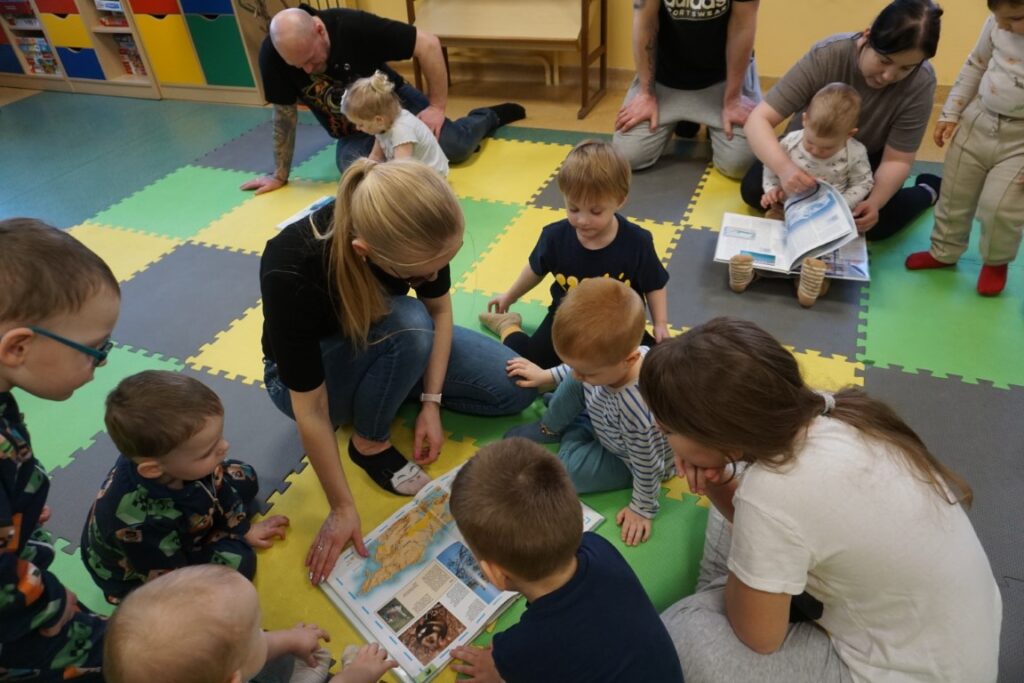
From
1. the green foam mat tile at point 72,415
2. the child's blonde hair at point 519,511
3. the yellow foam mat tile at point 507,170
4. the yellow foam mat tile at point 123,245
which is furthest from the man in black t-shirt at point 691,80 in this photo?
the child's blonde hair at point 519,511

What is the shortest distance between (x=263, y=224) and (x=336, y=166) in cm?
71

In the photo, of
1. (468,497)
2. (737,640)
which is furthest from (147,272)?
(737,640)

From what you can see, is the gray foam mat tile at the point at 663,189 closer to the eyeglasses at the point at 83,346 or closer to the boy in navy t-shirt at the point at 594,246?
the boy in navy t-shirt at the point at 594,246

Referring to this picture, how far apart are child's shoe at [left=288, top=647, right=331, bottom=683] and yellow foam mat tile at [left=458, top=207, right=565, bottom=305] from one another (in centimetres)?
155

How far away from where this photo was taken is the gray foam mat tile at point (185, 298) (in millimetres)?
2619

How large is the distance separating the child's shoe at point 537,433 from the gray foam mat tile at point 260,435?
2.29 feet

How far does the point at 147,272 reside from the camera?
3.01 m

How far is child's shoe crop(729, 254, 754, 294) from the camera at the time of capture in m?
2.54

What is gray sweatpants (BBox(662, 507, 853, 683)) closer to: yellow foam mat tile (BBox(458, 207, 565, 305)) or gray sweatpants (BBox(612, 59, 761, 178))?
yellow foam mat tile (BBox(458, 207, 565, 305))

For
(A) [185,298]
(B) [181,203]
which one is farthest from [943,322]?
(B) [181,203]

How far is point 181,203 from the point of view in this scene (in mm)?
3523

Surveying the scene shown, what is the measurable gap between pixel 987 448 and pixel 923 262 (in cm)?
104

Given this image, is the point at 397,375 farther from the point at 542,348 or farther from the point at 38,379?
the point at 38,379

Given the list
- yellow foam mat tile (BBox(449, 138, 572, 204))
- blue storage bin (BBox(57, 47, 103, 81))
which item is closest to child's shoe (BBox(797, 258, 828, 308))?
yellow foam mat tile (BBox(449, 138, 572, 204))
